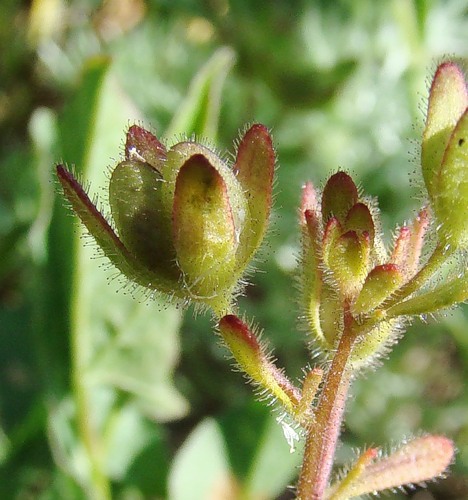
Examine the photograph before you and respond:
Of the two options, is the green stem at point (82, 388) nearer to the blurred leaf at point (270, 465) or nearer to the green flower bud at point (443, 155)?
the blurred leaf at point (270, 465)

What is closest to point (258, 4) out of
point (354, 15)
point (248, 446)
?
point (354, 15)

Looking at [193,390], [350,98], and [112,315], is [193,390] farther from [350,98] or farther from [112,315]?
[350,98]

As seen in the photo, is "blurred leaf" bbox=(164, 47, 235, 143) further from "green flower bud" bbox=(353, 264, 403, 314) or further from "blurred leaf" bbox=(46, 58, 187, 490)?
"green flower bud" bbox=(353, 264, 403, 314)

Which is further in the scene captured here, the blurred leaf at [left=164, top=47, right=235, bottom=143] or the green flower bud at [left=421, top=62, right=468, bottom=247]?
the blurred leaf at [left=164, top=47, right=235, bottom=143]

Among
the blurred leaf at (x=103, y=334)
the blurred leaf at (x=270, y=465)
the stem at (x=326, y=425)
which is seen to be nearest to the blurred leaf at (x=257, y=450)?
the blurred leaf at (x=270, y=465)

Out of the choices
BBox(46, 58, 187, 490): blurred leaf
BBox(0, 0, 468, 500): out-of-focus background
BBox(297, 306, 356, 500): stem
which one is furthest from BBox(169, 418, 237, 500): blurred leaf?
BBox(297, 306, 356, 500): stem

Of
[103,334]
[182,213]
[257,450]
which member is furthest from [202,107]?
[182,213]

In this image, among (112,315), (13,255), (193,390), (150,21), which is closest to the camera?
(112,315)
